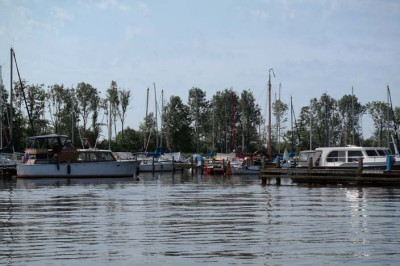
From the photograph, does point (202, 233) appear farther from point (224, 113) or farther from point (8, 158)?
point (224, 113)

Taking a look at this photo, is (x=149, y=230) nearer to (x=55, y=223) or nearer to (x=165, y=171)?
(x=55, y=223)

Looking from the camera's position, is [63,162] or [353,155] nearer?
[353,155]

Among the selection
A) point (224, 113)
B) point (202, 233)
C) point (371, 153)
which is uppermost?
point (224, 113)

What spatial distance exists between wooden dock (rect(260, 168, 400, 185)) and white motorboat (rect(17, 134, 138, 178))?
2057 cm

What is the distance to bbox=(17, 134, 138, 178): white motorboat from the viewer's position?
58000mm

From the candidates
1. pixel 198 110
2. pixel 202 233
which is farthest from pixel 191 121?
pixel 202 233

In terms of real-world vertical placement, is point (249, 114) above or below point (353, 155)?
above

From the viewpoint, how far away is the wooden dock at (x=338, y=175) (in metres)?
36.8

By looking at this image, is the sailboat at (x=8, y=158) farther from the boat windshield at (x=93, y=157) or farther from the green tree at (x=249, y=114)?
the green tree at (x=249, y=114)

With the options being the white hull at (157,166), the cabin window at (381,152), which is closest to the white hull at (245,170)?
the white hull at (157,166)

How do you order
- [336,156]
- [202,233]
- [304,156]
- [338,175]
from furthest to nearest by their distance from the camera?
1. [304,156]
2. [336,156]
3. [338,175]
4. [202,233]

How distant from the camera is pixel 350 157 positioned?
4384 centimetres

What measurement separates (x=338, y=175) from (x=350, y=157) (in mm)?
4657

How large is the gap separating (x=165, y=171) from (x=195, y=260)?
68185mm
